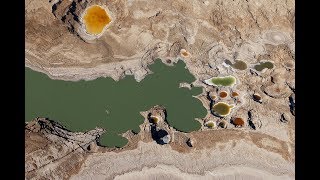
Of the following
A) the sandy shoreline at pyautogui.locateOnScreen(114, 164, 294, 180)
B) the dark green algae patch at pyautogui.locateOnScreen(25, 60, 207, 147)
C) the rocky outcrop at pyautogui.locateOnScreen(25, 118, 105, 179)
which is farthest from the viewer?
the dark green algae patch at pyautogui.locateOnScreen(25, 60, 207, 147)

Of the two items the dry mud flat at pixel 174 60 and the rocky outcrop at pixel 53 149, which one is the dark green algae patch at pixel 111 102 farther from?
the rocky outcrop at pixel 53 149

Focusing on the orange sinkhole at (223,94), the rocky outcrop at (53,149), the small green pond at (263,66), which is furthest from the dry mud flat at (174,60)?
the orange sinkhole at (223,94)

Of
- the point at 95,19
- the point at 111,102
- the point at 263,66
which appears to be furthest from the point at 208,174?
the point at 95,19

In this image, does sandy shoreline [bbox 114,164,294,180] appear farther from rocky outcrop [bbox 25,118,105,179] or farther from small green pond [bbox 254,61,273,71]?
small green pond [bbox 254,61,273,71]

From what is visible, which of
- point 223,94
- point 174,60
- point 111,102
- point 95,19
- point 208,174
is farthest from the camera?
point 174,60

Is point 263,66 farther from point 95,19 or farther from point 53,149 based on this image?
point 53,149

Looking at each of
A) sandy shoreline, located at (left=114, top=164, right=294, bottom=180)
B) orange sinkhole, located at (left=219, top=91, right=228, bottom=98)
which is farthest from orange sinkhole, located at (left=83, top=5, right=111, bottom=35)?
sandy shoreline, located at (left=114, top=164, right=294, bottom=180)
